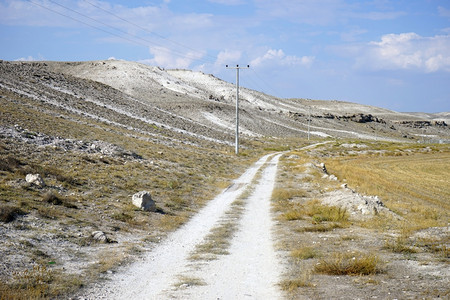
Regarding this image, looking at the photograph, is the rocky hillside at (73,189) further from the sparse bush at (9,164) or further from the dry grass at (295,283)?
the dry grass at (295,283)

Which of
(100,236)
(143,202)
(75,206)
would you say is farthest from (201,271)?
(143,202)

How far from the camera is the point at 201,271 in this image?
31.3ft

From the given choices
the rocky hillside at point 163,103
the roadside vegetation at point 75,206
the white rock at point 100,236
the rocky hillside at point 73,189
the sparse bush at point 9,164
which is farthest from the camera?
the rocky hillside at point 163,103

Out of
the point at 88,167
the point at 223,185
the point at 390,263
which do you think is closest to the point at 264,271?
the point at 390,263

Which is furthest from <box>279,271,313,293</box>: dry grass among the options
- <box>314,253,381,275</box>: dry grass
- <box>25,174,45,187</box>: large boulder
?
<box>25,174,45,187</box>: large boulder

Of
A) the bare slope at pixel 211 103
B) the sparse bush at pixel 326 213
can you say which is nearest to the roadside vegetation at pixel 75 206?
the sparse bush at pixel 326 213

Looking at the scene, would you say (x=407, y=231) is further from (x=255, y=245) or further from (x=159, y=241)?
(x=159, y=241)

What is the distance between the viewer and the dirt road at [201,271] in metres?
8.00

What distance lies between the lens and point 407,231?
1250 cm

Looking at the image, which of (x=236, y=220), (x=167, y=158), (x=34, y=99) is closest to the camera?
(x=236, y=220)

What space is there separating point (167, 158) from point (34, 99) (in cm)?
2268

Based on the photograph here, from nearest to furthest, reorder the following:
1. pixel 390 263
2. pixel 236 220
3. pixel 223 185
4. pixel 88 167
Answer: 1. pixel 390 263
2. pixel 236 220
3. pixel 88 167
4. pixel 223 185

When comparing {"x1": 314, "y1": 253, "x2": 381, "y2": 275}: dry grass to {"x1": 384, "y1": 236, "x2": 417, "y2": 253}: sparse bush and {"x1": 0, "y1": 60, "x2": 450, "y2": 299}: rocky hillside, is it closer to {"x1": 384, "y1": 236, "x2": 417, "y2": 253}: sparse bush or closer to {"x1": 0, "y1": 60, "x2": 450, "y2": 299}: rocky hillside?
{"x1": 384, "y1": 236, "x2": 417, "y2": 253}: sparse bush

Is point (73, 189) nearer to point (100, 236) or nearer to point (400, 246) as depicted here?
point (100, 236)
